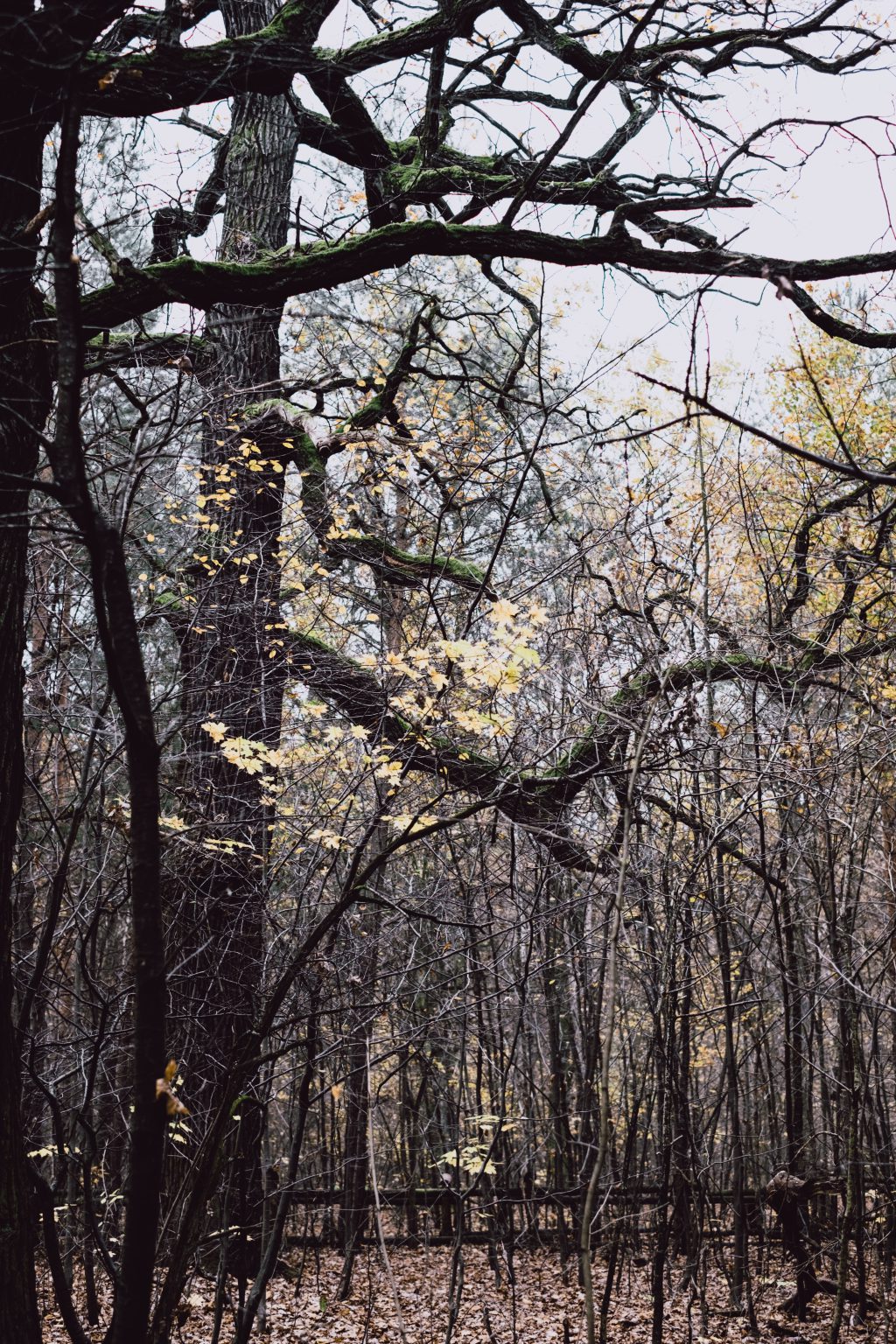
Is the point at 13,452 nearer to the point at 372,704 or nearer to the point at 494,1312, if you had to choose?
the point at 372,704

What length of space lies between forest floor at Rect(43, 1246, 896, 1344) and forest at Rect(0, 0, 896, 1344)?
0.09 meters

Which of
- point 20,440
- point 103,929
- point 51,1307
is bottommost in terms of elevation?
point 51,1307

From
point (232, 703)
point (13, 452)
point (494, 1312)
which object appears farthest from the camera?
point (494, 1312)

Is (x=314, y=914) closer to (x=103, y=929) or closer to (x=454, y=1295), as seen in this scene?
(x=454, y=1295)

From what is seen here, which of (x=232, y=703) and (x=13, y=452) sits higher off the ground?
(x=232, y=703)

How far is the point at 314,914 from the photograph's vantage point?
5.50 m

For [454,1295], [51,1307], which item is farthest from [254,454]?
[51,1307]

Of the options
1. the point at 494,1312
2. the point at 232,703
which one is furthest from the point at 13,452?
the point at 494,1312

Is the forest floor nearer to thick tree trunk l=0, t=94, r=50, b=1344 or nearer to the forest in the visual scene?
the forest

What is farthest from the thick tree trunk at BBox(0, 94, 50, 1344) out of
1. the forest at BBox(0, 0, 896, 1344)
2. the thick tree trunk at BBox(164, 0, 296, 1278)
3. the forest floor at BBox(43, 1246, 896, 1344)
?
the forest floor at BBox(43, 1246, 896, 1344)

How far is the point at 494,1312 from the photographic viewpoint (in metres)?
8.91

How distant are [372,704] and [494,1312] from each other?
A: 5.82 metres

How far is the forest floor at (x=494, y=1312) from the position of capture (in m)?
7.12

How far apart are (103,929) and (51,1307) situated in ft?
8.63
